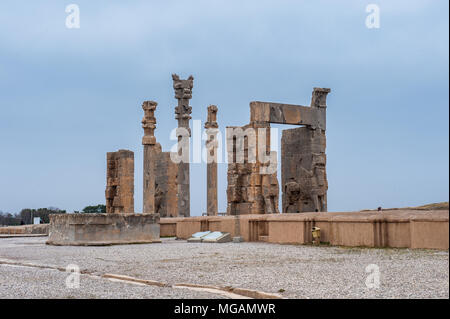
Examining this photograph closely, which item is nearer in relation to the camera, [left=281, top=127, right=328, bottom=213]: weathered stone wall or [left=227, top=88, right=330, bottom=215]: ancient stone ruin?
[left=227, top=88, right=330, bottom=215]: ancient stone ruin

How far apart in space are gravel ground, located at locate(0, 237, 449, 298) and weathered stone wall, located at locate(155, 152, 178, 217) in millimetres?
20280

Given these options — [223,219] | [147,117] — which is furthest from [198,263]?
[147,117]

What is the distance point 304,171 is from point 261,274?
16566 millimetres

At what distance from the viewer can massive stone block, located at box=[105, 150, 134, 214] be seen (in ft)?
99.7

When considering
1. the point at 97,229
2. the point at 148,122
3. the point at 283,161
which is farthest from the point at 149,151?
the point at 97,229

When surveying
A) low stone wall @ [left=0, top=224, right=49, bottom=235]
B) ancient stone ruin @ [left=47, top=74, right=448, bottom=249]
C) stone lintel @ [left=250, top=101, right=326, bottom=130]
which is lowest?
low stone wall @ [left=0, top=224, right=49, bottom=235]

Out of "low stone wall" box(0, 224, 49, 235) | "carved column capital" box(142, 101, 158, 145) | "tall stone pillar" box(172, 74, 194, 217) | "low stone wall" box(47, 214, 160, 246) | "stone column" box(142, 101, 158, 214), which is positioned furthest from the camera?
"low stone wall" box(0, 224, 49, 235)

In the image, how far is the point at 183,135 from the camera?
28.3 metres

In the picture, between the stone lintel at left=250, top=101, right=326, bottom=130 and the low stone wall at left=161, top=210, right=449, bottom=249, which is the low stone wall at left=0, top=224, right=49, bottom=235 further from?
the stone lintel at left=250, top=101, right=326, bottom=130

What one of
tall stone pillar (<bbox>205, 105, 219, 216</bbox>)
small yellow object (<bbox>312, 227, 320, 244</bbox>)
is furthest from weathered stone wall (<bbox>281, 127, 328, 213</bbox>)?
small yellow object (<bbox>312, 227, 320, 244</bbox>)

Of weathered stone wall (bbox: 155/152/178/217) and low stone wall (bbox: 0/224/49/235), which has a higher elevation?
weathered stone wall (bbox: 155/152/178/217)

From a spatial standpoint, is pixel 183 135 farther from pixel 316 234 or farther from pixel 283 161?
pixel 316 234
